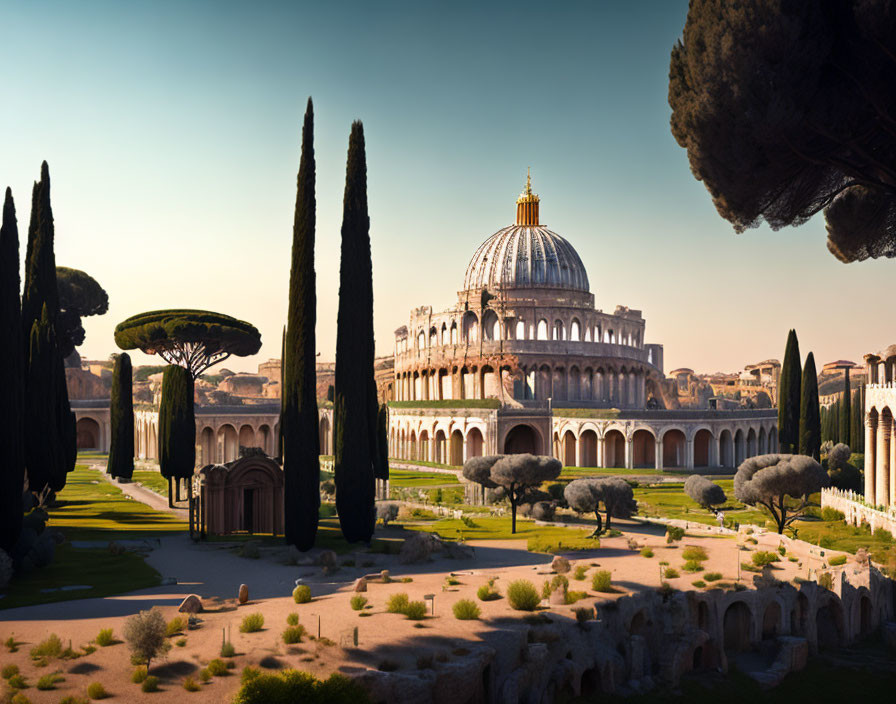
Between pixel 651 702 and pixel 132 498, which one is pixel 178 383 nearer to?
pixel 132 498

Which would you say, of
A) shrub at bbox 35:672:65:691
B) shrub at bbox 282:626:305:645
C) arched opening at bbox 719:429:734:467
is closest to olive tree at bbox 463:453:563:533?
shrub at bbox 282:626:305:645

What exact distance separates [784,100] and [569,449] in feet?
154

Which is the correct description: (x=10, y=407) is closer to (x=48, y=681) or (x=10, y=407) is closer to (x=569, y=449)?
(x=48, y=681)

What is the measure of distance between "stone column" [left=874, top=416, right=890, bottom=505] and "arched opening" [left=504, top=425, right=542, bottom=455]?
3317cm

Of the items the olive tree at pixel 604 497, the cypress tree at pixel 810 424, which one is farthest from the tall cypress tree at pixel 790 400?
the olive tree at pixel 604 497

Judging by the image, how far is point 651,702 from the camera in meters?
19.2

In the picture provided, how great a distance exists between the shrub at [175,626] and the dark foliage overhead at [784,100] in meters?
18.6

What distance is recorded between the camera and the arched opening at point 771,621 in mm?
22969

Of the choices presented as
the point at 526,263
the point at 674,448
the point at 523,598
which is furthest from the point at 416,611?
the point at 526,263

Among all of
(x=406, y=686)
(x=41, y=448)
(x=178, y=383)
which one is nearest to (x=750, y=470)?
(x=406, y=686)

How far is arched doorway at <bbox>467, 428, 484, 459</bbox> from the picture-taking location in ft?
210

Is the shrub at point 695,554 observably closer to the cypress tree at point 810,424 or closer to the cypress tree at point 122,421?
the cypress tree at point 810,424

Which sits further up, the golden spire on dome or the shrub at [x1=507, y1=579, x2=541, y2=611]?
the golden spire on dome

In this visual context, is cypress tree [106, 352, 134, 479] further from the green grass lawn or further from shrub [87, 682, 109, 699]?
shrub [87, 682, 109, 699]
